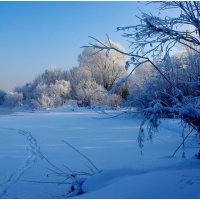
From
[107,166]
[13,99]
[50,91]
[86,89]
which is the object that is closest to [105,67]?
[86,89]

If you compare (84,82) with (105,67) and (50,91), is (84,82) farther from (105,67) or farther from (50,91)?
(50,91)

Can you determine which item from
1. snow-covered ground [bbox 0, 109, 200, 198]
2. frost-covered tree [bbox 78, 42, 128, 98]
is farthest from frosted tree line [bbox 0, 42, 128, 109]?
snow-covered ground [bbox 0, 109, 200, 198]

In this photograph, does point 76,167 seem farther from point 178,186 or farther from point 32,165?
point 178,186

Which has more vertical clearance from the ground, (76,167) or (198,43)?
(198,43)

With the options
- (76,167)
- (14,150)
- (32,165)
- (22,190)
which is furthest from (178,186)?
(14,150)

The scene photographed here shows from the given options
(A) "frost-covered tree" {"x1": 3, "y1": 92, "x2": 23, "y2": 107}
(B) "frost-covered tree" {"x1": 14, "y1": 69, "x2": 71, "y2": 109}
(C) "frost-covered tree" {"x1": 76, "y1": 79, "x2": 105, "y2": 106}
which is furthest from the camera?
(A) "frost-covered tree" {"x1": 3, "y1": 92, "x2": 23, "y2": 107}

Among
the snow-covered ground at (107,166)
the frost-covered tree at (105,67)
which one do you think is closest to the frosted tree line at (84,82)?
the frost-covered tree at (105,67)

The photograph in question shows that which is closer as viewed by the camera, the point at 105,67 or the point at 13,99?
the point at 105,67

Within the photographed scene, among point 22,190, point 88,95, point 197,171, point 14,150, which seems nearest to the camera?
point 197,171

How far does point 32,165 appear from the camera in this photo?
762 centimetres

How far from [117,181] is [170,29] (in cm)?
209

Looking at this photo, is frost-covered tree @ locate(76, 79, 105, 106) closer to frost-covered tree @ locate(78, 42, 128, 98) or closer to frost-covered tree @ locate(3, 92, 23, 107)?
frost-covered tree @ locate(78, 42, 128, 98)

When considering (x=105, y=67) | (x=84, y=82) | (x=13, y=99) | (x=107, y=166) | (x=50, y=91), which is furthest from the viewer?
(x=13, y=99)

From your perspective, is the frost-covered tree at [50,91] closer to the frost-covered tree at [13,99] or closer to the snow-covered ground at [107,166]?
the frost-covered tree at [13,99]
